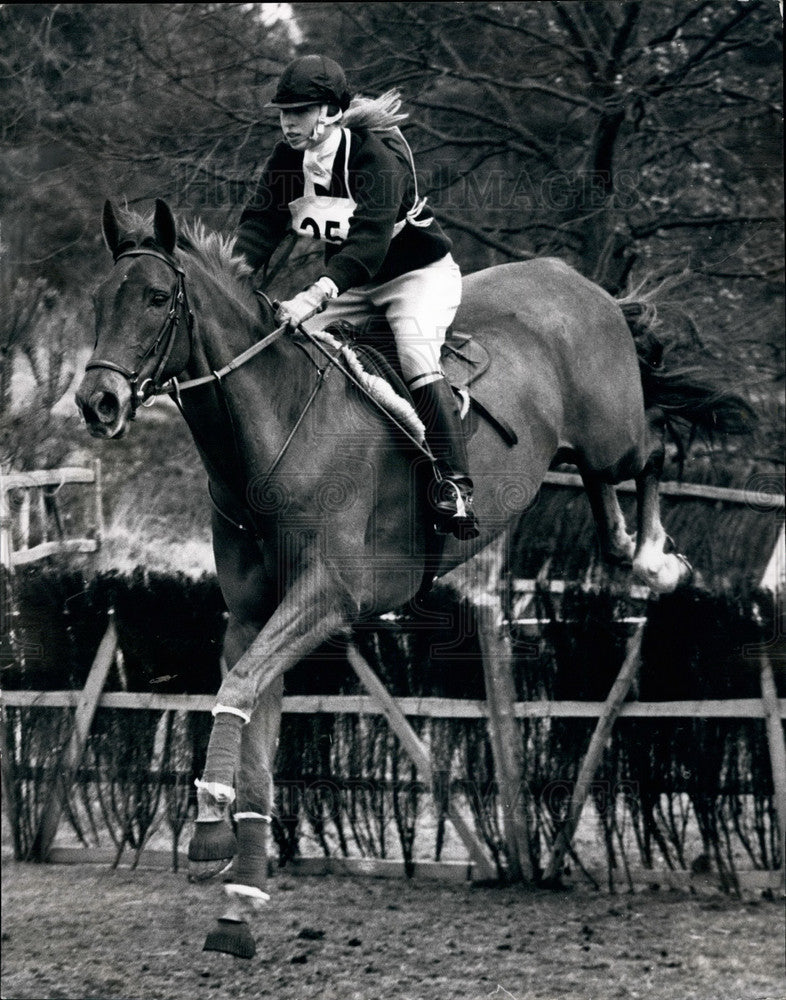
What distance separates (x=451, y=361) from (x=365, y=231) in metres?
0.95

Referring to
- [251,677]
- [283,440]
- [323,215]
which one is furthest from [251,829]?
[323,215]

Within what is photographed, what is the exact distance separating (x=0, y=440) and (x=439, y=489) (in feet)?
8.37

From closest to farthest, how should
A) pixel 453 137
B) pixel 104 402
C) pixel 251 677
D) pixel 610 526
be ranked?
1. pixel 104 402
2. pixel 251 677
3. pixel 610 526
4. pixel 453 137

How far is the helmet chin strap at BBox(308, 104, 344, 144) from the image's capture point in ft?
16.7

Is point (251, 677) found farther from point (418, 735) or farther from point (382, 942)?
point (418, 735)

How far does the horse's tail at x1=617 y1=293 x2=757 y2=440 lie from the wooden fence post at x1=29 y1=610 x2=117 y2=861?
3.10 meters

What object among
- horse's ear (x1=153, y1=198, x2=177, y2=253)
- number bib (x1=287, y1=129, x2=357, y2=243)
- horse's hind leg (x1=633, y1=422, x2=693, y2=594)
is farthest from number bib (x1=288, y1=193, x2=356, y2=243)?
horse's hind leg (x1=633, y1=422, x2=693, y2=594)

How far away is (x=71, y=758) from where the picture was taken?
22.8ft

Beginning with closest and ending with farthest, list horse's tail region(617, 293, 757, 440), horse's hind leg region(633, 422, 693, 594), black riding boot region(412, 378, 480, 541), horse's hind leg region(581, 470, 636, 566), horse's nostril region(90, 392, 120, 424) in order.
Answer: horse's nostril region(90, 392, 120, 424), black riding boot region(412, 378, 480, 541), horse's hind leg region(633, 422, 693, 594), horse's hind leg region(581, 470, 636, 566), horse's tail region(617, 293, 757, 440)

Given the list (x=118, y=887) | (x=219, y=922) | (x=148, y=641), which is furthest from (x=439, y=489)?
(x=118, y=887)

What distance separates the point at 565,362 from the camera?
21.0 ft

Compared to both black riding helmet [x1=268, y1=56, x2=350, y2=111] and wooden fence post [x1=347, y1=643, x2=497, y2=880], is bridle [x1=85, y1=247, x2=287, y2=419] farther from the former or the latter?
wooden fence post [x1=347, y1=643, x2=497, y2=880]

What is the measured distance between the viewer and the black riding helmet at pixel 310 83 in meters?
5.02

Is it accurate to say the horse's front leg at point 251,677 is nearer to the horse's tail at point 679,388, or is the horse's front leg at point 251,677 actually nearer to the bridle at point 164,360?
the bridle at point 164,360
